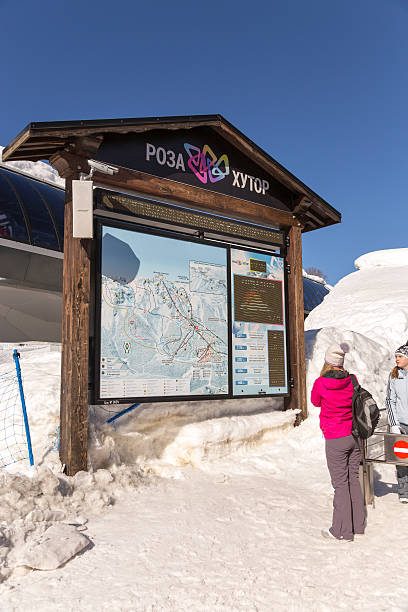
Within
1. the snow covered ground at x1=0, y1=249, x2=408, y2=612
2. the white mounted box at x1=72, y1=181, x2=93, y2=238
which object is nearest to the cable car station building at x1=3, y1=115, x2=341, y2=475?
the white mounted box at x1=72, y1=181, x2=93, y2=238

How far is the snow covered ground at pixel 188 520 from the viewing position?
10.6 feet

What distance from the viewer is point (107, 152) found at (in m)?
6.25

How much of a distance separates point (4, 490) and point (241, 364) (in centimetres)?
367

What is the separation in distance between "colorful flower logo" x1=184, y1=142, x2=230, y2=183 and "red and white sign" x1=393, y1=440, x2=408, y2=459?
4392 millimetres

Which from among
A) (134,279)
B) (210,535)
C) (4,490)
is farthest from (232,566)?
(134,279)

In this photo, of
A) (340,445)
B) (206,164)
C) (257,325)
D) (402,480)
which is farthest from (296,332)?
(340,445)

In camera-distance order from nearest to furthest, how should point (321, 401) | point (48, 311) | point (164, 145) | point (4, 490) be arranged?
point (4, 490)
point (321, 401)
point (164, 145)
point (48, 311)

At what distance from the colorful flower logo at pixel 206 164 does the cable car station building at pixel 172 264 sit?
22 mm

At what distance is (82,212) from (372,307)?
11.2m

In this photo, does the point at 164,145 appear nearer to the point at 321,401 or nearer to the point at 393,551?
the point at 321,401

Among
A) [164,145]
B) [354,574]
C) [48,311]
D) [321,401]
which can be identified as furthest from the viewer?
[48,311]

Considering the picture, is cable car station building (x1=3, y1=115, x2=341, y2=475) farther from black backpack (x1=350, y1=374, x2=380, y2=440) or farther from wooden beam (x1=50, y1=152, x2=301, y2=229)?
black backpack (x1=350, y1=374, x2=380, y2=440)

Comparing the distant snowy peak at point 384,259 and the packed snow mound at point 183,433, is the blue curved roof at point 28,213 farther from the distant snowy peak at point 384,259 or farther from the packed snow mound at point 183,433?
the distant snowy peak at point 384,259

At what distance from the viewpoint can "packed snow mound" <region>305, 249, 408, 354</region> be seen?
12.6 metres
